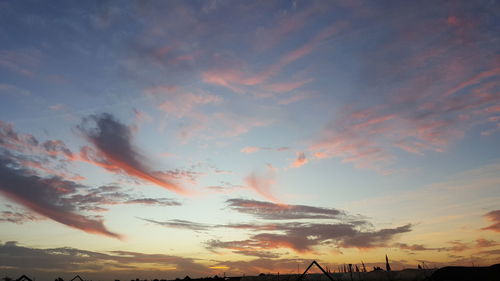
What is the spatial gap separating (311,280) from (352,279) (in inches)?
287

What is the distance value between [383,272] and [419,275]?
586 centimetres

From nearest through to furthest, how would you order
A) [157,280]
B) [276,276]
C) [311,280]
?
[311,280], [276,276], [157,280]

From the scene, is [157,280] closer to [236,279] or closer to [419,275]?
[236,279]

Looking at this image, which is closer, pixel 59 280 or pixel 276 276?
pixel 276 276

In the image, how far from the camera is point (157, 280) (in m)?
Result: 116

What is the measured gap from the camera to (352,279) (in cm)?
4862

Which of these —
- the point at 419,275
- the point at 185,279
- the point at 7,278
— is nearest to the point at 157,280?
the point at 185,279

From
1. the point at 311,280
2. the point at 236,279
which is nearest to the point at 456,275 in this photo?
the point at 311,280

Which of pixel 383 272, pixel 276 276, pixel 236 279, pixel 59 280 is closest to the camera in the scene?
pixel 383 272

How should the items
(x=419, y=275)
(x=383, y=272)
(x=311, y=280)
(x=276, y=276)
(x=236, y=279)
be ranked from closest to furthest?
(x=419, y=275) < (x=383, y=272) < (x=311, y=280) < (x=276, y=276) < (x=236, y=279)

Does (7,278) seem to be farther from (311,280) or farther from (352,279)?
(352,279)

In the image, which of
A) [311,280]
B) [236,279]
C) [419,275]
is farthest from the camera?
[236,279]

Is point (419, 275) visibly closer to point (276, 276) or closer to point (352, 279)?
point (352, 279)

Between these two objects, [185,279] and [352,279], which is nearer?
[352,279]
